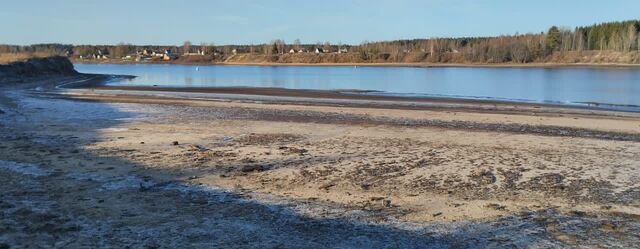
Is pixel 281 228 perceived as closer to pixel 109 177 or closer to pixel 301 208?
pixel 301 208

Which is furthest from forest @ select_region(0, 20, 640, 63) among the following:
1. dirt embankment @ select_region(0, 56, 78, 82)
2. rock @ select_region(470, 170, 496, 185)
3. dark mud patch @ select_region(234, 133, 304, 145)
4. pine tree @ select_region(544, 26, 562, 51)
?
rock @ select_region(470, 170, 496, 185)

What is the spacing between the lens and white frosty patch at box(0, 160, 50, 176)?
900 centimetres

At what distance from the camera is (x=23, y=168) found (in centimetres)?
939

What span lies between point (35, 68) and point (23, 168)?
50.9 meters

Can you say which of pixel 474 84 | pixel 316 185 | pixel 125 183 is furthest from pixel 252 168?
pixel 474 84

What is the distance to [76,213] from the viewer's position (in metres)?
6.54

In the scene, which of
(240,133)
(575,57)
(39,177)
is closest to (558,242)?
(39,177)

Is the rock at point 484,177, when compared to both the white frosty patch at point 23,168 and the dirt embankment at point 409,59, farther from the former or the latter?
the dirt embankment at point 409,59

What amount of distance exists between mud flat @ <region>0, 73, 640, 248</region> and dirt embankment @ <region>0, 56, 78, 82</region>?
33.6 metres

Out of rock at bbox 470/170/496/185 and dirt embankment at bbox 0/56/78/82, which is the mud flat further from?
dirt embankment at bbox 0/56/78/82

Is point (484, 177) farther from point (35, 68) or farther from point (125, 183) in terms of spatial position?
point (35, 68)

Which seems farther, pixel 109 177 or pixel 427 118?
pixel 427 118

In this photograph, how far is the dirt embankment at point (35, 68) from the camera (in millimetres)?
45606

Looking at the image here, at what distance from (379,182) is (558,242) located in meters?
3.49
